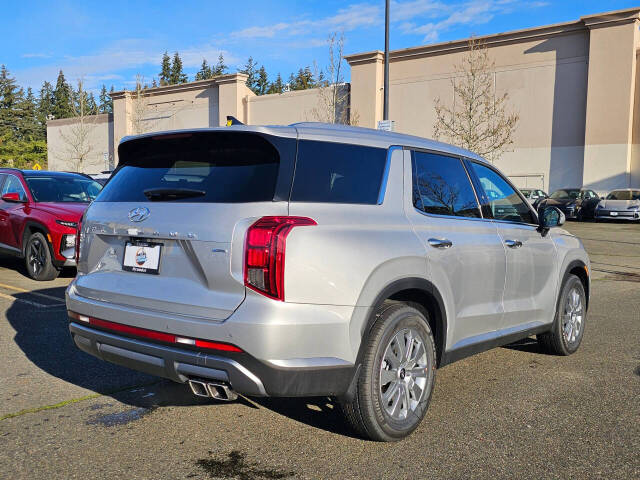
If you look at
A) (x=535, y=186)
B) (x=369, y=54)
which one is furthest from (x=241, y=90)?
(x=535, y=186)

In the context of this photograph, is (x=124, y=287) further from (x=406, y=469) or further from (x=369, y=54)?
(x=369, y=54)

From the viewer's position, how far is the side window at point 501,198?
4777mm

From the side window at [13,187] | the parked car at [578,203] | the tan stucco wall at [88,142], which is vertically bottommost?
the parked car at [578,203]

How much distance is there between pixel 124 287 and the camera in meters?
3.51

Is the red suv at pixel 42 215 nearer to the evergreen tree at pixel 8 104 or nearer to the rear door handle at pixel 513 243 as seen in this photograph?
the rear door handle at pixel 513 243

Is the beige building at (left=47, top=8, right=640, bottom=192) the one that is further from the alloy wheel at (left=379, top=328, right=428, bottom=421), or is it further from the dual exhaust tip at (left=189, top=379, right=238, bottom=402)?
the dual exhaust tip at (left=189, top=379, right=238, bottom=402)

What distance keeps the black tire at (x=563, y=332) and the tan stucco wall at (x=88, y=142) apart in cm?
4821

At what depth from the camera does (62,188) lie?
10.0 meters

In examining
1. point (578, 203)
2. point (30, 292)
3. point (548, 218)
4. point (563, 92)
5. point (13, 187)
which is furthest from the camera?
point (563, 92)

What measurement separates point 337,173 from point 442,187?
1.08m

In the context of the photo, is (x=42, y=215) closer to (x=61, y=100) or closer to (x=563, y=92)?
(x=563, y=92)

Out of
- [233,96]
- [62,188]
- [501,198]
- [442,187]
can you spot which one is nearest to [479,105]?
[233,96]

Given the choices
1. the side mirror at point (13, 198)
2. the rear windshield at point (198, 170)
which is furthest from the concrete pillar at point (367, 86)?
the rear windshield at point (198, 170)

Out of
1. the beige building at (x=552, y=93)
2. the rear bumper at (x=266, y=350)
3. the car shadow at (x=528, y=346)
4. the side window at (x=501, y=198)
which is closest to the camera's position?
the rear bumper at (x=266, y=350)
